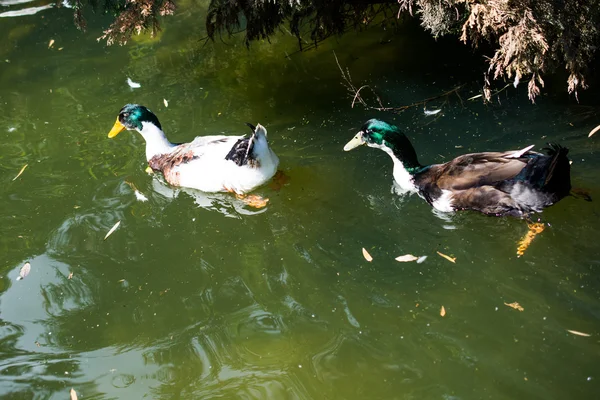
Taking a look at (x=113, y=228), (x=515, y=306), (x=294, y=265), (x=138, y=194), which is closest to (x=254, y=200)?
Result: (x=294, y=265)

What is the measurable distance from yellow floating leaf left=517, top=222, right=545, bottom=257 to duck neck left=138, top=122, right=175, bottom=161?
11.8 ft

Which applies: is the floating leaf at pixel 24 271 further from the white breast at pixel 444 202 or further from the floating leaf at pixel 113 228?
the white breast at pixel 444 202

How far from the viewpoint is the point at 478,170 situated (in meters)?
→ 4.76

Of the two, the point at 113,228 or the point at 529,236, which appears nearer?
the point at 529,236

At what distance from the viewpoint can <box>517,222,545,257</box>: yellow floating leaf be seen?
4457 millimetres

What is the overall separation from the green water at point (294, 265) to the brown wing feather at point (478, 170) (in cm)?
29

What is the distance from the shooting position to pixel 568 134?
A: 18.4 ft

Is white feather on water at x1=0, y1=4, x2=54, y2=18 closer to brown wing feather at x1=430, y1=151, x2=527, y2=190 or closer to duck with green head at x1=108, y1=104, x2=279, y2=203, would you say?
duck with green head at x1=108, y1=104, x2=279, y2=203

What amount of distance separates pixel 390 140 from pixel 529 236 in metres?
1.47

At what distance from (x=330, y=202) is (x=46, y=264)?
2.52 m

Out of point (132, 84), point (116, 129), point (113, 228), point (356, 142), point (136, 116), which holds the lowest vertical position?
point (113, 228)

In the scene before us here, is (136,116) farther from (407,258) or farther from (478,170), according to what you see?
(478,170)

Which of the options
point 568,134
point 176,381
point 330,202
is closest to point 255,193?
point 330,202

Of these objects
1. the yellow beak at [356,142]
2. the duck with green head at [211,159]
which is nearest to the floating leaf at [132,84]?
the duck with green head at [211,159]
